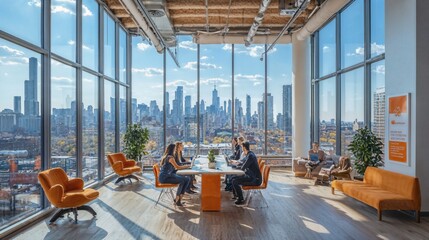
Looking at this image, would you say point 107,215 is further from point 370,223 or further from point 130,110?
point 130,110

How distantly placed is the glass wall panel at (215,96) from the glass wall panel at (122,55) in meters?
2.46

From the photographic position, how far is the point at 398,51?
236 inches

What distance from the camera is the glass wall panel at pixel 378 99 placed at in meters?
7.10

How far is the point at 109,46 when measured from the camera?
952 centimetres

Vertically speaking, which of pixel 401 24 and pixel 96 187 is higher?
pixel 401 24

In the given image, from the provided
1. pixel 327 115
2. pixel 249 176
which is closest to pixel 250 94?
pixel 327 115

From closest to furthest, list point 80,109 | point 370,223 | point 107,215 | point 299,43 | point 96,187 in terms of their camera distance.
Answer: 1. point 370,223
2. point 107,215
3. point 80,109
4. point 96,187
5. point 299,43

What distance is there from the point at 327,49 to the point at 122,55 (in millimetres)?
7065

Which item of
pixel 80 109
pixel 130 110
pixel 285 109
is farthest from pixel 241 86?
pixel 80 109

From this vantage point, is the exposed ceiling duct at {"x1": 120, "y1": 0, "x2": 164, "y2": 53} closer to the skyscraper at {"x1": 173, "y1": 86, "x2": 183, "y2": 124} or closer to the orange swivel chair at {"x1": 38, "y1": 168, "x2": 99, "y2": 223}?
the skyscraper at {"x1": 173, "y1": 86, "x2": 183, "y2": 124}

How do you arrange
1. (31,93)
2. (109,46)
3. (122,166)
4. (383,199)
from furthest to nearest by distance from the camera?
(109,46) < (122,166) < (31,93) < (383,199)

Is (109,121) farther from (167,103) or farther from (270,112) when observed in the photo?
(270,112)

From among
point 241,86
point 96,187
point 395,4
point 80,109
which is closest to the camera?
point 395,4

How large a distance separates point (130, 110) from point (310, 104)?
6.66 metres
